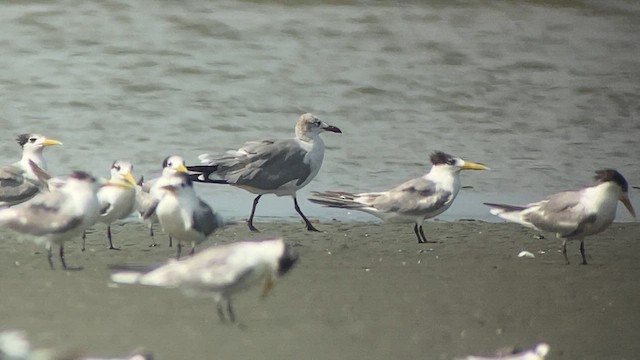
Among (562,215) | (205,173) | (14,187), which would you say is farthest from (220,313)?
(205,173)

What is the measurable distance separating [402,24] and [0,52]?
489cm

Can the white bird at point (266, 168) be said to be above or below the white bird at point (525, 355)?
below

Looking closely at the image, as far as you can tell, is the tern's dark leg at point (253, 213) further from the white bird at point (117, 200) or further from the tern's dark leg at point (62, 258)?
the tern's dark leg at point (62, 258)

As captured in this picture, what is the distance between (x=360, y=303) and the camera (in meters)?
8.52

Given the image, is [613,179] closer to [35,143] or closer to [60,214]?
[60,214]

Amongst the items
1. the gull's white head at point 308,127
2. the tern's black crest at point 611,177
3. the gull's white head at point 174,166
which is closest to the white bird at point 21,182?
the gull's white head at point 174,166

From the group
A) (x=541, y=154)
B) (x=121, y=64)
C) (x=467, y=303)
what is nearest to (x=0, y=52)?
(x=121, y=64)

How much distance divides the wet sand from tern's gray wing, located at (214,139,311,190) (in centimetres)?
99

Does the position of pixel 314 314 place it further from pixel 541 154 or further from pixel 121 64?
pixel 121 64

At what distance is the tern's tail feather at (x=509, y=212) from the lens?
10.4 meters

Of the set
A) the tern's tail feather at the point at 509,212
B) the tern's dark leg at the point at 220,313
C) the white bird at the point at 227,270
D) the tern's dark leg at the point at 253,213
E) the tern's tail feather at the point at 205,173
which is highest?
the white bird at the point at 227,270

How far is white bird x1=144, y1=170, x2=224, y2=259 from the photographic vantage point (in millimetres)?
9422

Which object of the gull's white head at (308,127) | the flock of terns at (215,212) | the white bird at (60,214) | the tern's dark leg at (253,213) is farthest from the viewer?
the gull's white head at (308,127)

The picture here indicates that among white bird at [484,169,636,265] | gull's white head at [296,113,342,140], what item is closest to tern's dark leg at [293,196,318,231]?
gull's white head at [296,113,342,140]
